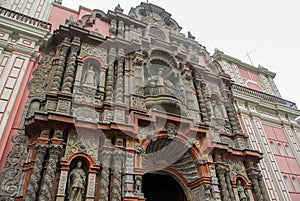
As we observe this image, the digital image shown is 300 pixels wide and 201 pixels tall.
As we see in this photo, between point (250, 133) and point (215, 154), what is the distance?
3.87 metres

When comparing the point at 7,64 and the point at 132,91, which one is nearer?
the point at 7,64

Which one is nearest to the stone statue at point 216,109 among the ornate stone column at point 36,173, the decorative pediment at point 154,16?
the decorative pediment at point 154,16

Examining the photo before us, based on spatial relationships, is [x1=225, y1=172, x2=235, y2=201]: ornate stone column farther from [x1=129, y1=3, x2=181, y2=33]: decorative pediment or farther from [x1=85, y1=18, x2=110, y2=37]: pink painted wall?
[x1=129, y1=3, x2=181, y2=33]: decorative pediment

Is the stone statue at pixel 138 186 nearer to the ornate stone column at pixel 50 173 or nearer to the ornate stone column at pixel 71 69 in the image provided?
the ornate stone column at pixel 50 173

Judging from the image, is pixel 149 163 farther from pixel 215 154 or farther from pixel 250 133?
pixel 250 133

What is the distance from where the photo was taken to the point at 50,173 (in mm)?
5438

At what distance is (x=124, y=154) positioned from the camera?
21.4 feet

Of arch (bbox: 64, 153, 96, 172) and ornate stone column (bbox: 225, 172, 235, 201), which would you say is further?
ornate stone column (bbox: 225, 172, 235, 201)

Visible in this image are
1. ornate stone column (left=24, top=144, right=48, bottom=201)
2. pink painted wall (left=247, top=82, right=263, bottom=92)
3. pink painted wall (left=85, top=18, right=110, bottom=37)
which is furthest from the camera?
pink painted wall (left=247, top=82, right=263, bottom=92)

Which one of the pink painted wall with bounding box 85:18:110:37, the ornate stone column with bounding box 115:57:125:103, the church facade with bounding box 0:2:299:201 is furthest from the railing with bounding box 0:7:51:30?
the ornate stone column with bounding box 115:57:125:103

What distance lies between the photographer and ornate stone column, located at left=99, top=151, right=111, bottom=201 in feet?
18.6

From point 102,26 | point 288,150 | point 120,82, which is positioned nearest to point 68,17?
point 102,26

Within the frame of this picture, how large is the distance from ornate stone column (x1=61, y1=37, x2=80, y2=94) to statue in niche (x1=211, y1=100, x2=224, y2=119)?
5909mm

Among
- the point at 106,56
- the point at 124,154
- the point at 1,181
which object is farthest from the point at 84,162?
the point at 106,56
